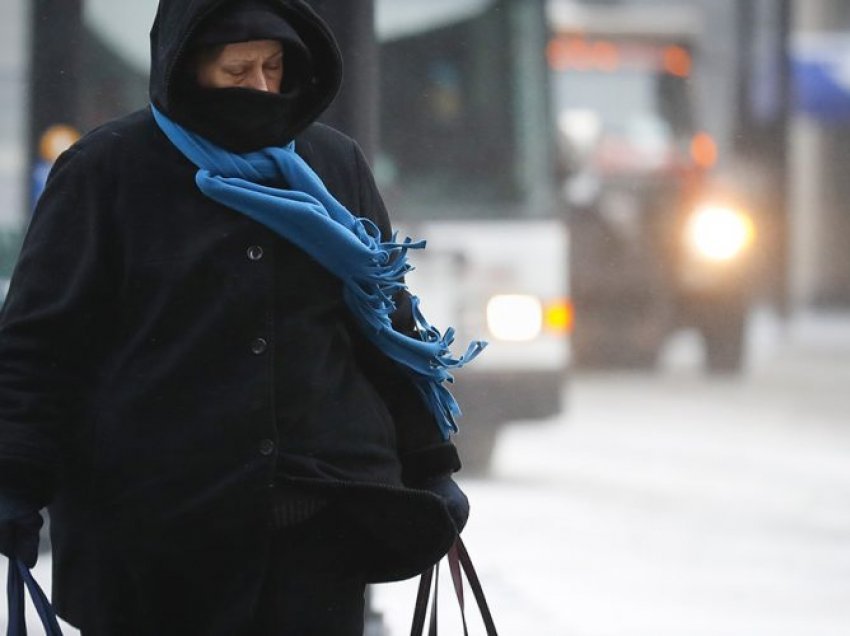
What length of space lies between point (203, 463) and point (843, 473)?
7040 mm

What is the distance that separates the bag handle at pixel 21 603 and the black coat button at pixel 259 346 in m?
0.41

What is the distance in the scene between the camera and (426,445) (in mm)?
2727

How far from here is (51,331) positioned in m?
2.48

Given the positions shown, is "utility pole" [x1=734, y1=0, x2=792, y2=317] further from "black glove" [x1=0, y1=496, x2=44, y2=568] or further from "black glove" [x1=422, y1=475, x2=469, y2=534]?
"black glove" [x1=0, y1=496, x2=44, y2=568]

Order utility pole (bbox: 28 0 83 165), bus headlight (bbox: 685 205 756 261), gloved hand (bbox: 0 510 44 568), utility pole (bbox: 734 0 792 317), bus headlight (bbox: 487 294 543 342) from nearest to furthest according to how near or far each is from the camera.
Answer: gloved hand (bbox: 0 510 44 568), utility pole (bbox: 28 0 83 165), bus headlight (bbox: 487 294 543 342), bus headlight (bbox: 685 205 756 261), utility pole (bbox: 734 0 792 317)

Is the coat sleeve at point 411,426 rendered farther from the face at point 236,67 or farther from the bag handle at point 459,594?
the face at point 236,67

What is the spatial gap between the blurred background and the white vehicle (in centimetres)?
1

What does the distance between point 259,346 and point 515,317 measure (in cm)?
558

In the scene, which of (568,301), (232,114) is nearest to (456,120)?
(568,301)

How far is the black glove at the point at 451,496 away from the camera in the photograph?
268cm

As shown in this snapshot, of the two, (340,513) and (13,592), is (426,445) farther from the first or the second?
(13,592)

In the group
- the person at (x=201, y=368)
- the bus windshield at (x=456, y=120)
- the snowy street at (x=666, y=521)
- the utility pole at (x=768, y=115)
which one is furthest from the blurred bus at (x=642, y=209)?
the person at (x=201, y=368)

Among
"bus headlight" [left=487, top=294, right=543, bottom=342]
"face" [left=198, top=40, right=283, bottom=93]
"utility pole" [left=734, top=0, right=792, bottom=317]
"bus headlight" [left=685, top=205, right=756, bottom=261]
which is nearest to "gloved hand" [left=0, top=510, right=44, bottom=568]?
"face" [left=198, top=40, right=283, bottom=93]

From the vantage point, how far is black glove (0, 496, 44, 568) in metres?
2.44
